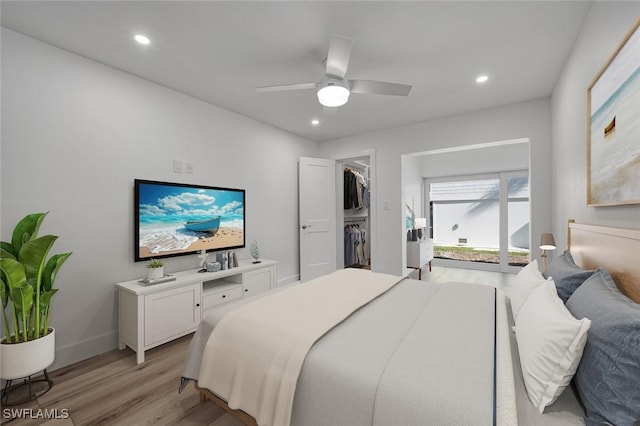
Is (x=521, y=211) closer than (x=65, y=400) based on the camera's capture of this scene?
No

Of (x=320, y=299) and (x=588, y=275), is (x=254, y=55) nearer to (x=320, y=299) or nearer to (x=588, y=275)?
(x=320, y=299)

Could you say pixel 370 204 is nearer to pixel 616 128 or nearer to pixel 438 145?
pixel 438 145

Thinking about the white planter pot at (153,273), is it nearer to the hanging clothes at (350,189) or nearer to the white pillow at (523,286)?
the white pillow at (523,286)

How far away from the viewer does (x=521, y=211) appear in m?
5.02

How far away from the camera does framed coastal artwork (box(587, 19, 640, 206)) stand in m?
1.18

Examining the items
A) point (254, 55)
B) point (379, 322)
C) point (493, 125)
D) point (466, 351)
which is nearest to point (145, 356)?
point (379, 322)

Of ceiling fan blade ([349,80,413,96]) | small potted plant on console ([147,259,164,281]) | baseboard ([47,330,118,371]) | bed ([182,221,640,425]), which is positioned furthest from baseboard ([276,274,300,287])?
ceiling fan blade ([349,80,413,96])

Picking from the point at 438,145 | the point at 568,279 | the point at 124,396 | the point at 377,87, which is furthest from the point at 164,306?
the point at 438,145

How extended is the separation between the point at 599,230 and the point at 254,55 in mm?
2658

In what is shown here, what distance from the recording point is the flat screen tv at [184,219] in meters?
2.55

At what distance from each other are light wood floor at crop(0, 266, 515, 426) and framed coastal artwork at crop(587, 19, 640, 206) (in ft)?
8.01

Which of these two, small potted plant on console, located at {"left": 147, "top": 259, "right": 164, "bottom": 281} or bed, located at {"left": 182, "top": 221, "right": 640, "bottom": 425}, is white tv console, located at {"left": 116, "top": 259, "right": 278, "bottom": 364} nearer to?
small potted plant on console, located at {"left": 147, "top": 259, "right": 164, "bottom": 281}

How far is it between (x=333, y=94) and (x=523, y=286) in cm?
187

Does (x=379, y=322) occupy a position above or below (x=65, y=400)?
above
